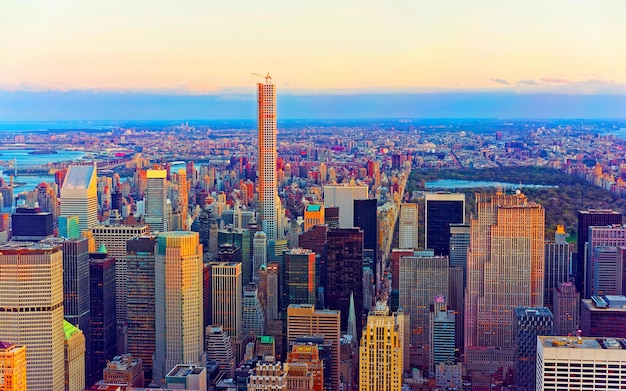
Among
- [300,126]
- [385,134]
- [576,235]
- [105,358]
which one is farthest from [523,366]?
[300,126]

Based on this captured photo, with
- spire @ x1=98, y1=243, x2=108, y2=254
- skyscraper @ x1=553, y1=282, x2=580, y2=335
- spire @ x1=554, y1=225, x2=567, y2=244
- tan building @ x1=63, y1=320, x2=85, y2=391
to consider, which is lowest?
tan building @ x1=63, y1=320, x2=85, y2=391

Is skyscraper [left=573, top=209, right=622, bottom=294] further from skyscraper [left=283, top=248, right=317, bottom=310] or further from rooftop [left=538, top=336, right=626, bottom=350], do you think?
rooftop [left=538, top=336, right=626, bottom=350]

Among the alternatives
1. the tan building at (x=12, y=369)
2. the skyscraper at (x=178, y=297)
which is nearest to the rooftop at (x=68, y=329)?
the skyscraper at (x=178, y=297)

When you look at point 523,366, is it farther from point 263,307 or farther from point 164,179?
point 164,179

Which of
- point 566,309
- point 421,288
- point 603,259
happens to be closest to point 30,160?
point 421,288

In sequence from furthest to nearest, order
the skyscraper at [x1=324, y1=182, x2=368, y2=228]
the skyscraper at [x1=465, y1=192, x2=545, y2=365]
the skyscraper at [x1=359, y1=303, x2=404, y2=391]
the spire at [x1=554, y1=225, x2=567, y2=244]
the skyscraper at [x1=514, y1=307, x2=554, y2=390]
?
the skyscraper at [x1=324, y1=182, x2=368, y2=228], the spire at [x1=554, y1=225, x2=567, y2=244], the skyscraper at [x1=465, y1=192, x2=545, y2=365], the skyscraper at [x1=514, y1=307, x2=554, y2=390], the skyscraper at [x1=359, y1=303, x2=404, y2=391]

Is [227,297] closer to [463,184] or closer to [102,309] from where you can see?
[102,309]

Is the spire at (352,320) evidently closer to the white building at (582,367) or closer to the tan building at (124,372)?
the tan building at (124,372)

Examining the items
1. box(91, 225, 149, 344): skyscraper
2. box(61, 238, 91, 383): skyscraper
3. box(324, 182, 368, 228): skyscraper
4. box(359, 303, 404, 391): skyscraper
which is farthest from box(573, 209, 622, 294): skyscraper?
box(61, 238, 91, 383): skyscraper
